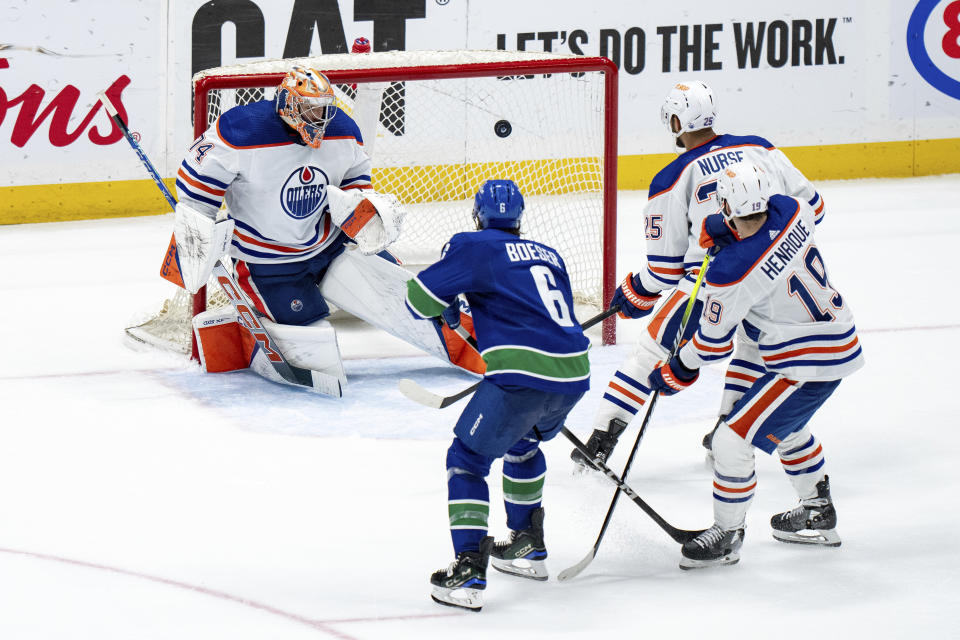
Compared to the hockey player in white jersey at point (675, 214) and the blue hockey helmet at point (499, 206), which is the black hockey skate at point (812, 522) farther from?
the blue hockey helmet at point (499, 206)

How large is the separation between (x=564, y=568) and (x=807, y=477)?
0.65 metres

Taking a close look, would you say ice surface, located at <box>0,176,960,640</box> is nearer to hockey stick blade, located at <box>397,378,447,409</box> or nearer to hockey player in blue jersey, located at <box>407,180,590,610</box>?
hockey player in blue jersey, located at <box>407,180,590,610</box>

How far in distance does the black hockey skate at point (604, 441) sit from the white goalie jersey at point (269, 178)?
1392 millimetres

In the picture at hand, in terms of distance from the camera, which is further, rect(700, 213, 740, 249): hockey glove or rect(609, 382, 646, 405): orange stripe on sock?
rect(609, 382, 646, 405): orange stripe on sock

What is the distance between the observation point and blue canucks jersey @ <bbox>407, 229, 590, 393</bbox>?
288 centimetres

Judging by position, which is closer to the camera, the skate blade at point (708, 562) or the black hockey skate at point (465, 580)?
the black hockey skate at point (465, 580)

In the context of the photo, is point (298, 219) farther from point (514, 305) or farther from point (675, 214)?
point (514, 305)

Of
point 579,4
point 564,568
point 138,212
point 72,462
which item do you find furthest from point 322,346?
point 579,4

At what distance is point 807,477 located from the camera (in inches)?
132

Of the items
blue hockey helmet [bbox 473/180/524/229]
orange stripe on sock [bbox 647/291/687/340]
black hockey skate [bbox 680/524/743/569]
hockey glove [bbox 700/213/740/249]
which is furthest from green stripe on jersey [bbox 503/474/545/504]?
orange stripe on sock [bbox 647/291/687/340]

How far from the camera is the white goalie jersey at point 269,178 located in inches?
176

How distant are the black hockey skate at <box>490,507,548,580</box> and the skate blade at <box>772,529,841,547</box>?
25.6 inches

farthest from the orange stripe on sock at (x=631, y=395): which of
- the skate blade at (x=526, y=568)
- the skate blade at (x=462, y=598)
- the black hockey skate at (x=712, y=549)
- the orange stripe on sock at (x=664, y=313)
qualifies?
the skate blade at (x=462, y=598)

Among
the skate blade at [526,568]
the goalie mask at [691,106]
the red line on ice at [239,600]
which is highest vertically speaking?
the goalie mask at [691,106]
